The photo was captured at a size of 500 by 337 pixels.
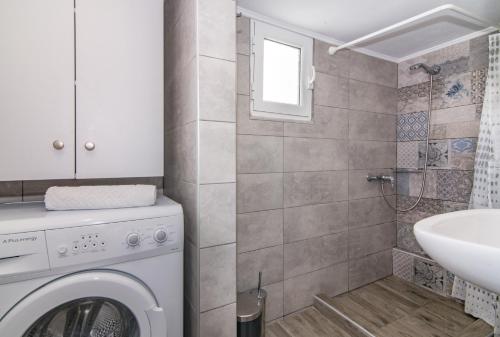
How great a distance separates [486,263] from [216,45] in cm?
112

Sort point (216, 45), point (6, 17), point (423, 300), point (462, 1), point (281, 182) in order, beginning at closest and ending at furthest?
point (6, 17) → point (216, 45) → point (462, 1) → point (281, 182) → point (423, 300)

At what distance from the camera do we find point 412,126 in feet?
7.33

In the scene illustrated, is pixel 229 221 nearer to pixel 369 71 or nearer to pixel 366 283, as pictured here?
pixel 366 283

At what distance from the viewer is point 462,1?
4.84ft

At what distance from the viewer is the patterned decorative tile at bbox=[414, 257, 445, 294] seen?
2000 millimetres

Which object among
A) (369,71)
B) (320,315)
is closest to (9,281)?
(320,315)

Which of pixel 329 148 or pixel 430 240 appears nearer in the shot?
pixel 430 240

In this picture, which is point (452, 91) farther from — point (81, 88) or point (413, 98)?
point (81, 88)

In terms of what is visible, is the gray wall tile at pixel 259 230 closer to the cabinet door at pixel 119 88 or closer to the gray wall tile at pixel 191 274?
the gray wall tile at pixel 191 274

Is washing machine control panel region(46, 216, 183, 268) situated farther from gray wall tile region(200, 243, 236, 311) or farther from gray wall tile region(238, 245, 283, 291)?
gray wall tile region(238, 245, 283, 291)

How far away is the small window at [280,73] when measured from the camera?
1.66 metres

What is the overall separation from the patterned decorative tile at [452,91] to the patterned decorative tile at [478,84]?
0.02m

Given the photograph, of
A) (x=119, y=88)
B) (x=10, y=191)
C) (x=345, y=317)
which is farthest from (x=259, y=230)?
(x=10, y=191)

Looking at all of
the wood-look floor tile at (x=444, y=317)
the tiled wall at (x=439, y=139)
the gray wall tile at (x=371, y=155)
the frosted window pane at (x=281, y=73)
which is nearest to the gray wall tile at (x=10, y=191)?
the frosted window pane at (x=281, y=73)
